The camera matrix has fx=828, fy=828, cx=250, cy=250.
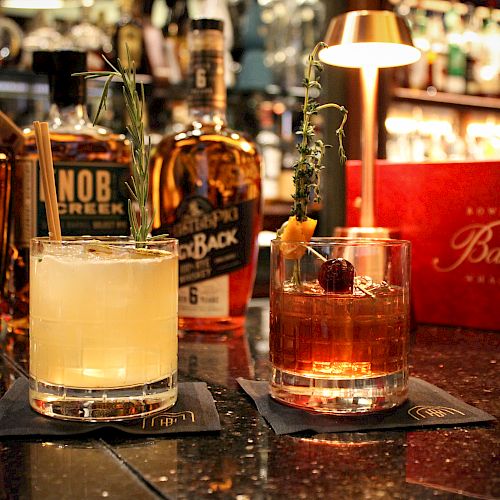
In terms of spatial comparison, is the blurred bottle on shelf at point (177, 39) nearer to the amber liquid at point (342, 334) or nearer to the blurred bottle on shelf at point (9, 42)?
the blurred bottle on shelf at point (9, 42)

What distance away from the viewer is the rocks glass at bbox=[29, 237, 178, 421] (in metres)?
0.70

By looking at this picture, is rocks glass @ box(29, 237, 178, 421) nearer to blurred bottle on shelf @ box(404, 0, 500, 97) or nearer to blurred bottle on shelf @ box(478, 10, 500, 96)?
blurred bottle on shelf @ box(404, 0, 500, 97)

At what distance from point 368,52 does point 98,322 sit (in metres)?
0.68

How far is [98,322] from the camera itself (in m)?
0.70

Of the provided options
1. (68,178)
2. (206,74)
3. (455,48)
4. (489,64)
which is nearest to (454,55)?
(455,48)

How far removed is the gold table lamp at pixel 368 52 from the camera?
1.13 meters

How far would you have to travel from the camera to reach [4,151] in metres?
1.14

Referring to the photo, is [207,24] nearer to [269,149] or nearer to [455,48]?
[269,149]

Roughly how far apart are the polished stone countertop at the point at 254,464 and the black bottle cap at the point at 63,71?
0.59 metres

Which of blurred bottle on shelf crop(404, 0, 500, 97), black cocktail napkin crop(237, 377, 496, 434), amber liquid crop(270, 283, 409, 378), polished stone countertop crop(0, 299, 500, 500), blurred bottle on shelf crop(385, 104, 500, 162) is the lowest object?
polished stone countertop crop(0, 299, 500, 500)

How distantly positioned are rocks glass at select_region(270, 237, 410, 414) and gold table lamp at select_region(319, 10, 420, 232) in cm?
39

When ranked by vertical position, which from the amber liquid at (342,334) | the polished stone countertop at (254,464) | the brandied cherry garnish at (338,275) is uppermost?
the brandied cherry garnish at (338,275)

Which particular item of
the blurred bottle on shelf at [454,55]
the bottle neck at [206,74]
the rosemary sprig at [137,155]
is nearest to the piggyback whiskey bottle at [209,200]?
the bottle neck at [206,74]

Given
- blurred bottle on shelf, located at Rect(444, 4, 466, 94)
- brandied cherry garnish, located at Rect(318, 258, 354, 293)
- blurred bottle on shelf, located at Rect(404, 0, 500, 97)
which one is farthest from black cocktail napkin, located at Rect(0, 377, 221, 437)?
blurred bottle on shelf, located at Rect(444, 4, 466, 94)
